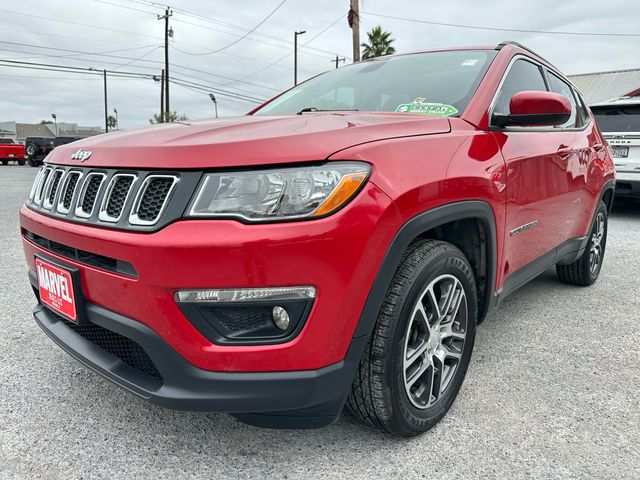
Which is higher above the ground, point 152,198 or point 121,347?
point 152,198

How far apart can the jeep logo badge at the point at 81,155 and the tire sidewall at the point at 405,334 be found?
122cm

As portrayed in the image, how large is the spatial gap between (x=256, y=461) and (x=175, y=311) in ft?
2.21

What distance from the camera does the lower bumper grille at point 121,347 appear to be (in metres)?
1.59

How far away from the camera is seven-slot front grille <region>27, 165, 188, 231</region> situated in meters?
1.43

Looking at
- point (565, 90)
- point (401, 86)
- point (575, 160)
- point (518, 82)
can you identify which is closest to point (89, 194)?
point (401, 86)

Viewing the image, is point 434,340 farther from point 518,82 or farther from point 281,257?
point 518,82

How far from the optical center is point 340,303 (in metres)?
1.43

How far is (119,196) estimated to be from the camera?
5.10 ft

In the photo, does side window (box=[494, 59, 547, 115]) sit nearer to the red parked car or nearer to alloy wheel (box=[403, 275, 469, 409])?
the red parked car

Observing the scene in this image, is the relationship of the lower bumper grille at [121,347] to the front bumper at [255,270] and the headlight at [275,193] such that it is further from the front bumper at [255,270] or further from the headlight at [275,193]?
the headlight at [275,193]

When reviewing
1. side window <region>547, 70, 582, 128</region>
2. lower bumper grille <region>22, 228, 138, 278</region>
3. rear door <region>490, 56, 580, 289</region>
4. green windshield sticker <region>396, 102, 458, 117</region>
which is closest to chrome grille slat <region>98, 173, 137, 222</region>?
lower bumper grille <region>22, 228, 138, 278</region>

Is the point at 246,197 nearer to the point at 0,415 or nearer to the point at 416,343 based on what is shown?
the point at 416,343

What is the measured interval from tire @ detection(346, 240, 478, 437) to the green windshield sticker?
0.66 metres

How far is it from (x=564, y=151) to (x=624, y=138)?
4745mm
